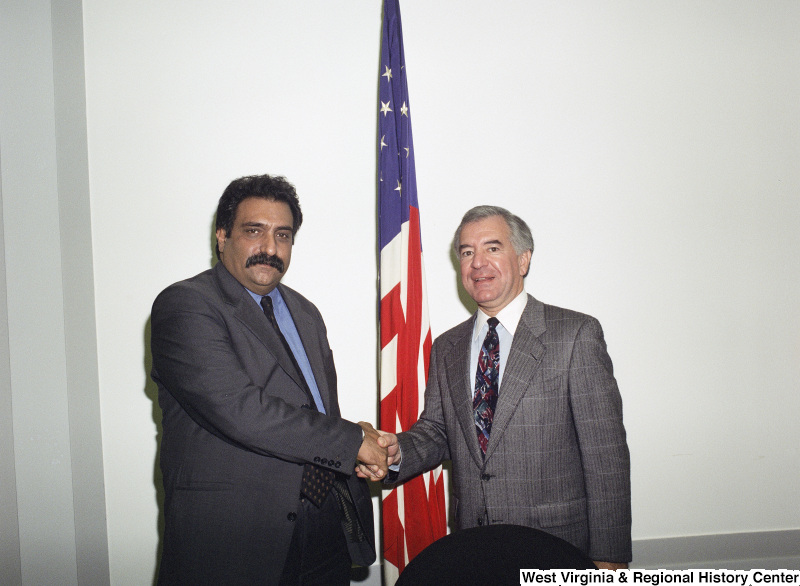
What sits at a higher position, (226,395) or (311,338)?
(311,338)

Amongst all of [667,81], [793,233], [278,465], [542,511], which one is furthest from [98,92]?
[793,233]

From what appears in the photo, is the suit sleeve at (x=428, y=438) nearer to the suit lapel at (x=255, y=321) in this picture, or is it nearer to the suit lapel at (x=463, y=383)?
the suit lapel at (x=463, y=383)

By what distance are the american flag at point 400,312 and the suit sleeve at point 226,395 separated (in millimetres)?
583

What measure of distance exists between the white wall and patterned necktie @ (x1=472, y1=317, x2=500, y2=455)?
35.8 inches

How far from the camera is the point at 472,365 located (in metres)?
2.22

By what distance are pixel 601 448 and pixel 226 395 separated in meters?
1.41

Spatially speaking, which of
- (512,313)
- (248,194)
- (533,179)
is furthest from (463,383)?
(533,179)

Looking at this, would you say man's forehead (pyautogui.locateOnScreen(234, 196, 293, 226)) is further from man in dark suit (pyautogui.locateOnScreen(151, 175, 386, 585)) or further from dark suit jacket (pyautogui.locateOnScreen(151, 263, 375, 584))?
dark suit jacket (pyautogui.locateOnScreen(151, 263, 375, 584))

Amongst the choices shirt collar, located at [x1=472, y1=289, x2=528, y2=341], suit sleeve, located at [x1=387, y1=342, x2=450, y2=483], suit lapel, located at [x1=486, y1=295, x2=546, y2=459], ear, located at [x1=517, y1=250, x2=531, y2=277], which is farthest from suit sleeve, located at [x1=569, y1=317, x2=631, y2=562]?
suit sleeve, located at [x1=387, y1=342, x2=450, y2=483]

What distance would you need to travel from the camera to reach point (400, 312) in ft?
8.57

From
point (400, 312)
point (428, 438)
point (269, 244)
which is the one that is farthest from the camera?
point (400, 312)

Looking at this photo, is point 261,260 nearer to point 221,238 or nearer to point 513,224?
point 221,238

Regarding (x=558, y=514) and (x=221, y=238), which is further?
(x=221, y=238)

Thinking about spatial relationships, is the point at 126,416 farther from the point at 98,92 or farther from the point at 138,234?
the point at 98,92
